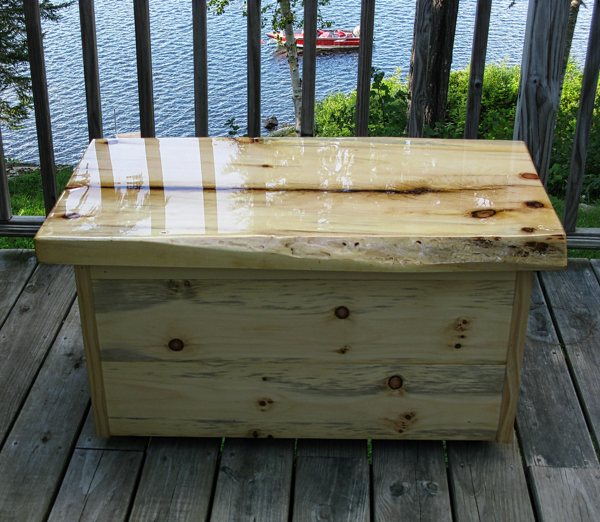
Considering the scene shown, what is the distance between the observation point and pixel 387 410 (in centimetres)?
201

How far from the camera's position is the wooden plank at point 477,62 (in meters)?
2.63

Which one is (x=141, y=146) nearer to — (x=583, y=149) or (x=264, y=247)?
(x=264, y=247)

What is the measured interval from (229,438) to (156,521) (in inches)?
12.5

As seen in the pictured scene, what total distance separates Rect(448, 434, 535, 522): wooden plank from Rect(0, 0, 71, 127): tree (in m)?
2.90

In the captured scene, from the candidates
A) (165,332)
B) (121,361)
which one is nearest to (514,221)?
(165,332)

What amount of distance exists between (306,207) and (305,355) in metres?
0.33

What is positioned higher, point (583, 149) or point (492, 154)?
point (492, 154)

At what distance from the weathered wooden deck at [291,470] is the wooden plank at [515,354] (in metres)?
0.10

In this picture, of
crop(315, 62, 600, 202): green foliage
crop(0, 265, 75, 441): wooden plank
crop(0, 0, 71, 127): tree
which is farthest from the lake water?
crop(0, 265, 75, 441): wooden plank

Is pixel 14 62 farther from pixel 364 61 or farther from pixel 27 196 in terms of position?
pixel 364 61

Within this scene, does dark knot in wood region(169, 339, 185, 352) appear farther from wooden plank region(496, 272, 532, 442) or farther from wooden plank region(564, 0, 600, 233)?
wooden plank region(564, 0, 600, 233)

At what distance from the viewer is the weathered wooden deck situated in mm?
1908

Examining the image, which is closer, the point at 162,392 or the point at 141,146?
the point at 162,392

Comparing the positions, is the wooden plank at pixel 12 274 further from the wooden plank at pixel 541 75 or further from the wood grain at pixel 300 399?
the wooden plank at pixel 541 75
